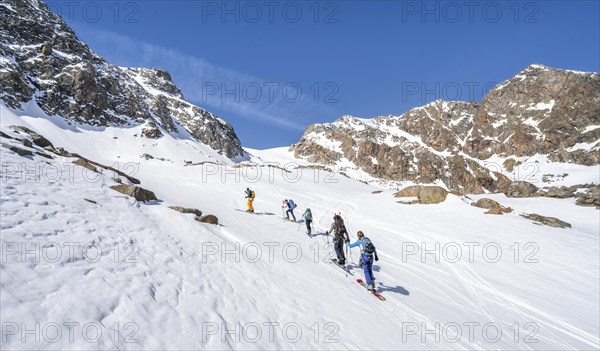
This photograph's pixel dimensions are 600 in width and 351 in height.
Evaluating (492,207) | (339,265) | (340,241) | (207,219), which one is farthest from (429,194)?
(207,219)

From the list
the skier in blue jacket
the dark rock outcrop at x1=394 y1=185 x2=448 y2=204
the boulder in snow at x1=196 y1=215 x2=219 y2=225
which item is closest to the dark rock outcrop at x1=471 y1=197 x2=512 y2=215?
the dark rock outcrop at x1=394 y1=185 x2=448 y2=204

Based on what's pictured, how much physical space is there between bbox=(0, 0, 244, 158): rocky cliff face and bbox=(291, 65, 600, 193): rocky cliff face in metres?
94.9

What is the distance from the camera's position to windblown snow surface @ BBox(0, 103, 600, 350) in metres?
5.69

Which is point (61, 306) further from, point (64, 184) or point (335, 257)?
point (335, 257)

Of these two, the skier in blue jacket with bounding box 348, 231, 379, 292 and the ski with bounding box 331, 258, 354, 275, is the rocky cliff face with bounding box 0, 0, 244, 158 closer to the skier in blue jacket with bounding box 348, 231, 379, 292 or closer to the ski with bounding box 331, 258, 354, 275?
the ski with bounding box 331, 258, 354, 275

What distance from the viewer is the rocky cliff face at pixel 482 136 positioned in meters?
139

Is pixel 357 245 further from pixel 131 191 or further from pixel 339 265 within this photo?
pixel 131 191

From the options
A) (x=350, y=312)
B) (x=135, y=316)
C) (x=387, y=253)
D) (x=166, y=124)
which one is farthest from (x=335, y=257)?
(x=166, y=124)

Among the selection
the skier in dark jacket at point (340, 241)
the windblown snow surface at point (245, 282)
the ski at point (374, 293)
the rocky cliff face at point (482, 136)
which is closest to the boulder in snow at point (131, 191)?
the windblown snow surface at point (245, 282)

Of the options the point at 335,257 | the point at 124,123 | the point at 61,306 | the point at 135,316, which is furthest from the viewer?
the point at 124,123

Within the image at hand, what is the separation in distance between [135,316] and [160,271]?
2.39 metres

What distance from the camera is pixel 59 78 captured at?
75.1m

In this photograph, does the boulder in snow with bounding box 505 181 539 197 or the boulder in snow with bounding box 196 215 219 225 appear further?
the boulder in snow with bounding box 505 181 539 197

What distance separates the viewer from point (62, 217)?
9148 mm
